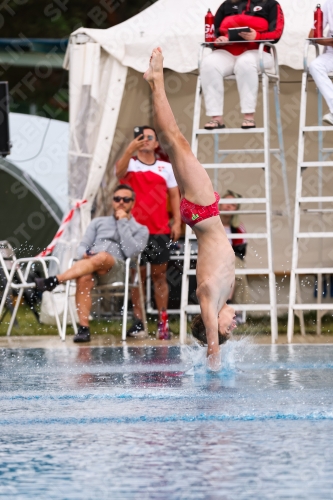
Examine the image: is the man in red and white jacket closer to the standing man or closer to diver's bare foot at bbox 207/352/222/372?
the standing man

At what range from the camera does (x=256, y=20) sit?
30.0ft

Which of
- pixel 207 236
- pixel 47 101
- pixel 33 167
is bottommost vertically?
pixel 207 236

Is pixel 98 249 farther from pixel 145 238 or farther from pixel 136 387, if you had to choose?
pixel 136 387

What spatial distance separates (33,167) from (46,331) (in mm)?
4343

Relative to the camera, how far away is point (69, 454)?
137 inches

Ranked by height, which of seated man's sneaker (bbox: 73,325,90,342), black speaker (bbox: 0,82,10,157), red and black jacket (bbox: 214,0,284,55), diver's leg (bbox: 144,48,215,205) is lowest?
seated man's sneaker (bbox: 73,325,90,342)

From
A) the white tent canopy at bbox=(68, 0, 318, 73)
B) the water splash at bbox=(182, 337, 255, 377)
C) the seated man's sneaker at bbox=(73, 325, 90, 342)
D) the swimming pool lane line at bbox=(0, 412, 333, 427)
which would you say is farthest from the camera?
the white tent canopy at bbox=(68, 0, 318, 73)

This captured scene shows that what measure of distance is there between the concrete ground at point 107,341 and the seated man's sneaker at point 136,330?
11 centimetres

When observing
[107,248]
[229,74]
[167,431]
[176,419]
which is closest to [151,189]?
[107,248]

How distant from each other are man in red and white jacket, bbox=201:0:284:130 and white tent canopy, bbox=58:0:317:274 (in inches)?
48.4

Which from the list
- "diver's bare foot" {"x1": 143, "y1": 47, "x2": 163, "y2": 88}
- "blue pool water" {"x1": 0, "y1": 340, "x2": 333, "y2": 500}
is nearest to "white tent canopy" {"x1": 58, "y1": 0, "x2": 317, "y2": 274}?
"diver's bare foot" {"x1": 143, "y1": 47, "x2": 163, "y2": 88}

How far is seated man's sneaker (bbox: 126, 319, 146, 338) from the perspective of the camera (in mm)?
9789

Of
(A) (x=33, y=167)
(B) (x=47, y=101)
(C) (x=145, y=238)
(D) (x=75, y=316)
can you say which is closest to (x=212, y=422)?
(C) (x=145, y=238)

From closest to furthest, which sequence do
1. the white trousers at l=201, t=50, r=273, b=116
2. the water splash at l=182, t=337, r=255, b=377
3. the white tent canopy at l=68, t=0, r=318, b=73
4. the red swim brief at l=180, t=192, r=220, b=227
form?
1. the red swim brief at l=180, t=192, r=220, b=227
2. the water splash at l=182, t=337, r=255, b=377
3. the white trousers at l=201, t=50, r=273, b=116
4. the white tent canopy at l=68, t=0, r=318, b=73
